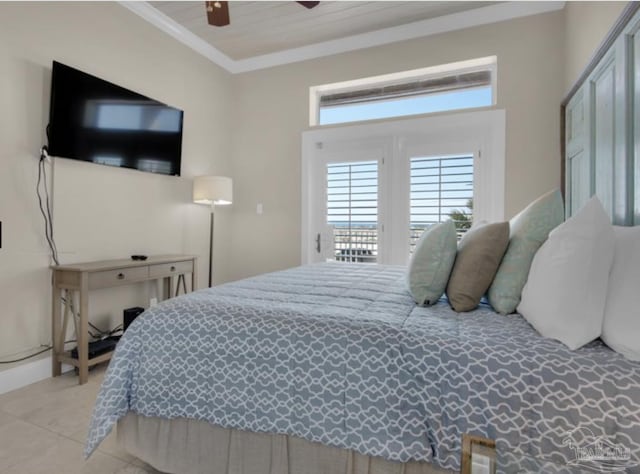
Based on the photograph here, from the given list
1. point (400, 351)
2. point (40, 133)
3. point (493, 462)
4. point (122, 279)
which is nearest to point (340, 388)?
point (400, 351)

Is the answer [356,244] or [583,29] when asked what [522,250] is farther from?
[356,244]

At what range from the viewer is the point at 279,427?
110 cm

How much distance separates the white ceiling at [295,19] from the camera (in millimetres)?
2945

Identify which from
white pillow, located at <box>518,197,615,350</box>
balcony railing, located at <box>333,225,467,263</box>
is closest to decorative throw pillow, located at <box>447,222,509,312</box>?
white pillow, located at <box>518,197,615,350</box>

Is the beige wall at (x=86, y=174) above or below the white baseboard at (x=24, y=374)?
above

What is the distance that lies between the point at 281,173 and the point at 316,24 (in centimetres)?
154

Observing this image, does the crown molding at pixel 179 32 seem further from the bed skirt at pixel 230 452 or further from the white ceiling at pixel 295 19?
the bed skirt at pixel 230 452

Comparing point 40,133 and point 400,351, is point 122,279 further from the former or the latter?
point 400,351

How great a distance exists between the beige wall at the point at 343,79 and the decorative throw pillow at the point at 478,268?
201cm

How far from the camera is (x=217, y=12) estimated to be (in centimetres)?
199

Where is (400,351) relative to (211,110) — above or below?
below

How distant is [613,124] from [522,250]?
1178 mm

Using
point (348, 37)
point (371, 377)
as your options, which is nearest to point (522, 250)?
point (371, 377)

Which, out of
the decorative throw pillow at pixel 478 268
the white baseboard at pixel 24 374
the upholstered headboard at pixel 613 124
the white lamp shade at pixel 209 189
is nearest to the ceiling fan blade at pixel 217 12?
the white lamp shade at pixel 209 189
